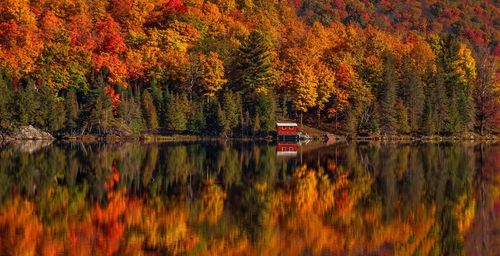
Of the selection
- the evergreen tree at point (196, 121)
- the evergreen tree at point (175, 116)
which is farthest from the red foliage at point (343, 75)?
the evergreen tree at point (175, 116)

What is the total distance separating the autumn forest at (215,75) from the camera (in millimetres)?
90625

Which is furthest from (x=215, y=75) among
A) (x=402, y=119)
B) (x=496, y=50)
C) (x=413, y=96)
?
(x=496, y=50)

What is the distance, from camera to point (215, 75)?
336 feet

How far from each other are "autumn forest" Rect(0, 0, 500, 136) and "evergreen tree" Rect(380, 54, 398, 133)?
0.76 ft

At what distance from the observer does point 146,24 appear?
116125 millimetres

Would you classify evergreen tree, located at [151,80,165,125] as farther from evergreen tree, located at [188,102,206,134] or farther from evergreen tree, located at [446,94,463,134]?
evergreen tree, located at [446,94,463,134]

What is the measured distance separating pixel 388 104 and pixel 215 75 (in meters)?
21.9

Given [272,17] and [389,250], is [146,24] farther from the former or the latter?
[389,250]

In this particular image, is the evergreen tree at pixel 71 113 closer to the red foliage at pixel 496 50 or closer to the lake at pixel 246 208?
the lake at pixel 246 208

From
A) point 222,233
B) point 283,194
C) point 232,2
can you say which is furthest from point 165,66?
point 222,233

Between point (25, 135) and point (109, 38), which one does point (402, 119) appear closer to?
point (109, 38)

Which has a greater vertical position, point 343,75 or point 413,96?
point 343,75

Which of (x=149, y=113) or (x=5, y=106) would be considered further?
(x=149, y=113)

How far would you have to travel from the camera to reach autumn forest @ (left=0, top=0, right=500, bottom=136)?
90.6 m
